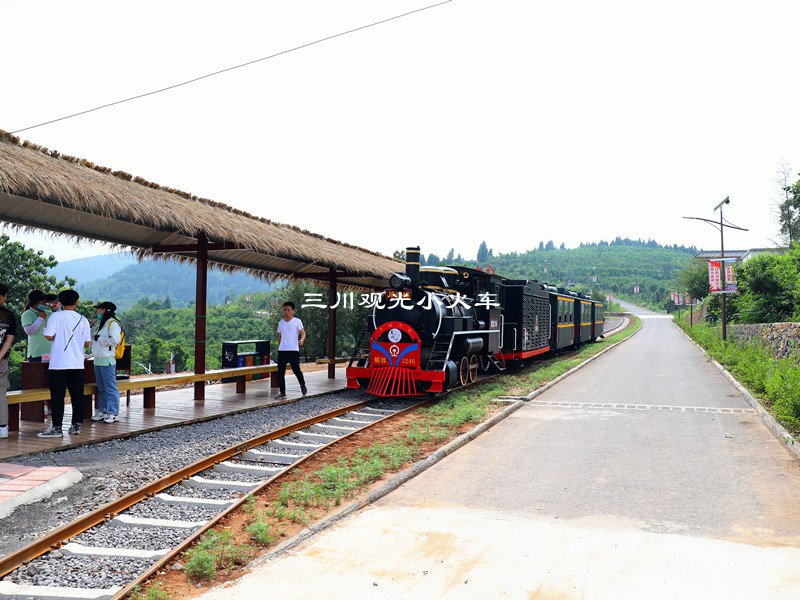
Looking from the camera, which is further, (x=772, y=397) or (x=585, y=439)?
(x=772, y=397)

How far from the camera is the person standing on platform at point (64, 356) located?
7.54 meters

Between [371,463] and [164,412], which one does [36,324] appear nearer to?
[164,412]

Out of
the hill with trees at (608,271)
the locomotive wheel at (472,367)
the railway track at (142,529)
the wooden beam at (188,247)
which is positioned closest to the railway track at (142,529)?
the railway track at (142,529)

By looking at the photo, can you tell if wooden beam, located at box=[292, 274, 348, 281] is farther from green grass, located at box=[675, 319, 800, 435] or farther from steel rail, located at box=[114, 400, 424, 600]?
green grass, located at box=[675, 319, 800, 435]

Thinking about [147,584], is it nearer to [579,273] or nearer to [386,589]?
[386,589]

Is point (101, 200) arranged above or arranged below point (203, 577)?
above

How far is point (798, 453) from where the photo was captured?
7.77 metres

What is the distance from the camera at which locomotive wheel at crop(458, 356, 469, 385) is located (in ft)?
44.5

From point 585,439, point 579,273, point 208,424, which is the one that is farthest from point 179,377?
point 579,273

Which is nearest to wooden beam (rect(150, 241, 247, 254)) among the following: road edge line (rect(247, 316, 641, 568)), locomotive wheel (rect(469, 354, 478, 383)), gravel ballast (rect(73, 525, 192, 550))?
road edge line (rect(247, 316, 641, 568))

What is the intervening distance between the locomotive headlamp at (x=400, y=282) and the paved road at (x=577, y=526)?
3.88 meters

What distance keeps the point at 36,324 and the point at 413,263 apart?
261 inches

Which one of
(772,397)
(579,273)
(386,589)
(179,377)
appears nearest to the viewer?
(386,589)

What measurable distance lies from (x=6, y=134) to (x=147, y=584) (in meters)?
6.65
